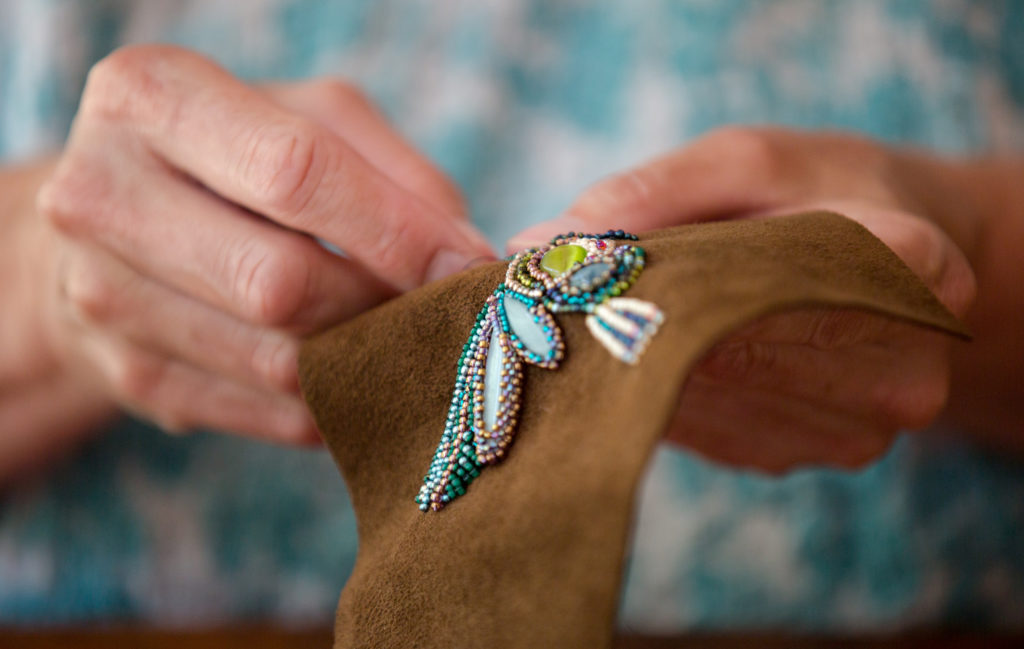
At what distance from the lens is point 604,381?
384 mm

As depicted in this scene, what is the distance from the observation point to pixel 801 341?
19.3 inches

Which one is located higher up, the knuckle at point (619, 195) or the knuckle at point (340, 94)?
the knuckle at point (340, 94)

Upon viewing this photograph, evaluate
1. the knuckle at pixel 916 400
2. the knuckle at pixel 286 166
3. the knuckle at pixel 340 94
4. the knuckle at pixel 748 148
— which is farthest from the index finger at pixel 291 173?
the knuckle at pixel 916 400

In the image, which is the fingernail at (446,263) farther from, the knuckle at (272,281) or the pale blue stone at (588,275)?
the pale blue stone at (588,275)

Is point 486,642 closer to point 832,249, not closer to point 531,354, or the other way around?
point 531,354

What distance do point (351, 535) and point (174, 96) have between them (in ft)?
2.12

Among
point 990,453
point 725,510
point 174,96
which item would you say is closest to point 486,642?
point 174,96

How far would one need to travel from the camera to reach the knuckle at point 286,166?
0.60 meters

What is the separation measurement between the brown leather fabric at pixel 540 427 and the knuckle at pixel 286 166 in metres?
0.13

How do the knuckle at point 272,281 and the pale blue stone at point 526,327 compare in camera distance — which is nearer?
the pale blue stone at point 526,327

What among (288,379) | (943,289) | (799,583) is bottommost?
(799,583)

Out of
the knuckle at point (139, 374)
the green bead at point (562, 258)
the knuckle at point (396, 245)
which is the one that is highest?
the green bead at point (562, 258)

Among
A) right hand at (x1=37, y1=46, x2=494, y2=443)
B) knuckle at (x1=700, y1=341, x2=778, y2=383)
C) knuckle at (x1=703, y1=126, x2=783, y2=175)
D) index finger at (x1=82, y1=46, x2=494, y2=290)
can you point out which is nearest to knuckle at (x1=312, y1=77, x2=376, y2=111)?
right hand at (x1=37, y1=46, x2=494, y2=443)

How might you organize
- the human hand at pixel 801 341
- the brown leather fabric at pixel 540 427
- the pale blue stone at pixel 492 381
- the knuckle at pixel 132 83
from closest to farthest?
the brown leather fabric at pixel 540 427, the pale blue stone at pixel 492 381, the human hand at pixel 801 341, the knuckle at pixel 132 83
